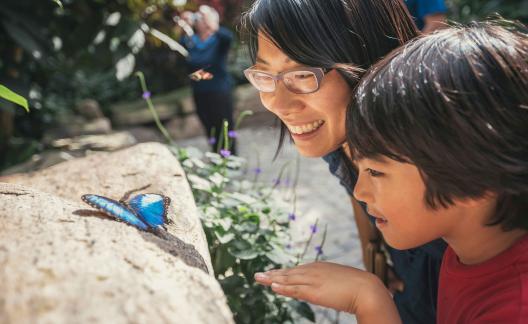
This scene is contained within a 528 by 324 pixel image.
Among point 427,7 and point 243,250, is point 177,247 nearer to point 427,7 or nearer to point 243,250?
point 243,250

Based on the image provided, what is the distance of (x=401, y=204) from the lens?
1.10 m

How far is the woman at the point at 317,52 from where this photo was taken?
136cm

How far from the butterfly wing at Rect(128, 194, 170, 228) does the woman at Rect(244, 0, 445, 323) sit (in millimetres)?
473

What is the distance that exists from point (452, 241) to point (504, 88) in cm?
38

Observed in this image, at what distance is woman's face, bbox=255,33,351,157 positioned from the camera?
1414mm

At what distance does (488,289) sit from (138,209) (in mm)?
750

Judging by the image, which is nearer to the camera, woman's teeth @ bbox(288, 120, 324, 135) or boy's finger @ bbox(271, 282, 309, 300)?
boy's finger @ bbox(271, 282, 309, 300)

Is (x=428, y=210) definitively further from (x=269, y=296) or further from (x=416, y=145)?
(x=269, y=296)

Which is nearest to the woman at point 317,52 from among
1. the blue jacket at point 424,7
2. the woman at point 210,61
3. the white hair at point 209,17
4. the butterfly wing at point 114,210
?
the butterfly wing at point 114,210

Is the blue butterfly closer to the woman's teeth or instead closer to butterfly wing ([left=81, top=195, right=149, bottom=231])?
butterfly wing ([left=81, top=195, right=149, bottom=231])

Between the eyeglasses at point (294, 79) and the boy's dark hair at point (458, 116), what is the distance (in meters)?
0.29

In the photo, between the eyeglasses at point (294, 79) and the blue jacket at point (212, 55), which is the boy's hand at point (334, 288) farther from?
the blue jacket at point (212, 55)

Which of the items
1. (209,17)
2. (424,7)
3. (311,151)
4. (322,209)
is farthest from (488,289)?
(209,17)

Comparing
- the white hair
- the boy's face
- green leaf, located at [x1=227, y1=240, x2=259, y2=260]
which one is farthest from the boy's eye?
the white hair
